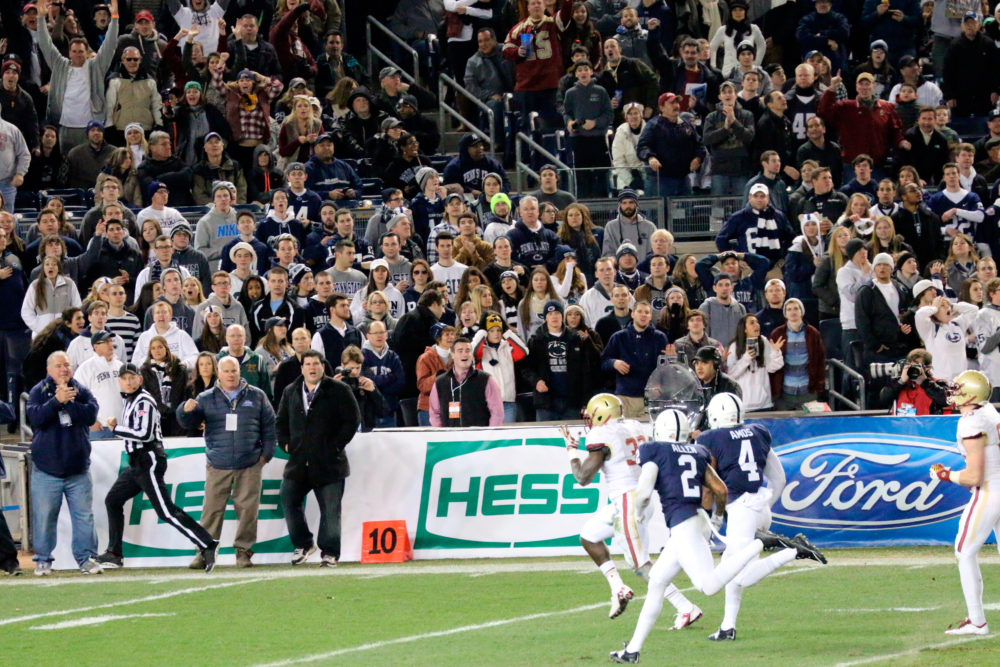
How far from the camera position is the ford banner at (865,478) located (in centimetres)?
1464

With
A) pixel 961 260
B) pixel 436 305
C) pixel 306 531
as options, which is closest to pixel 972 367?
pixel 961 260

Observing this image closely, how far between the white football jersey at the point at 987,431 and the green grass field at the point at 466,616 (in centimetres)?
→ 101

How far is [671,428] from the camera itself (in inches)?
402

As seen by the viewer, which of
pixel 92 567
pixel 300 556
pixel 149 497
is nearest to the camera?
pixel 149 497

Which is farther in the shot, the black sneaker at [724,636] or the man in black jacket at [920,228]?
the man in black jacket at [920,228]

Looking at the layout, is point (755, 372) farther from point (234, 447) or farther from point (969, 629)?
point (969, 629)

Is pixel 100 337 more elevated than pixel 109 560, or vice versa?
pixel 100 337

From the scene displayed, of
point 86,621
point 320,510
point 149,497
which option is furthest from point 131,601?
point 320,510

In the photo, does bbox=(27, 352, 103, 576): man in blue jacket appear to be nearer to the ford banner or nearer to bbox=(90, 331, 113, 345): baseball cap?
bbox=(90, 331, 113, 345): baseball cap

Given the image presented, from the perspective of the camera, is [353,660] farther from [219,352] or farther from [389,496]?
[219,352]

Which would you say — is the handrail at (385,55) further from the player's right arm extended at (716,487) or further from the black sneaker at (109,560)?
the player's right arm extended at (716,487)

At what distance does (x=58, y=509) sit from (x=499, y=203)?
5.83m

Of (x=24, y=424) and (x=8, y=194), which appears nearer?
(x=24, y=424)

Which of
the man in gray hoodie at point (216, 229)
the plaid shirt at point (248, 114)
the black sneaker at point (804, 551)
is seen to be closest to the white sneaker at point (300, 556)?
the man in gray hoodie at point (216, 229)
